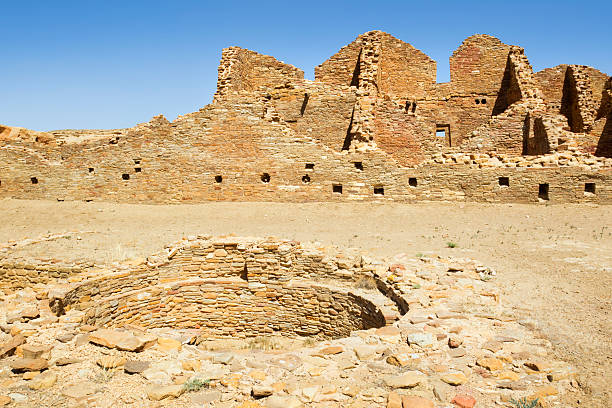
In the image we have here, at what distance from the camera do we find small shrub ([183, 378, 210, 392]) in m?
3.62

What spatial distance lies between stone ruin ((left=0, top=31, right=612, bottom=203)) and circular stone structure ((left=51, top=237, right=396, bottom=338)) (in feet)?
19.8

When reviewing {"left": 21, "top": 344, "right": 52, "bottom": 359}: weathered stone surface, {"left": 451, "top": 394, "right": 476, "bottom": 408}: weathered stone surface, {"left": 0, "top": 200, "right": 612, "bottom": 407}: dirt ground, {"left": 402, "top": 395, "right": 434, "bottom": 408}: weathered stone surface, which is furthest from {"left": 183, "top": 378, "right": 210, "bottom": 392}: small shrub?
{"left": 0, "top": 200, "right": 612, "bottom": 407}: dirt ground

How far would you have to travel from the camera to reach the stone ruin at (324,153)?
43.1 feet

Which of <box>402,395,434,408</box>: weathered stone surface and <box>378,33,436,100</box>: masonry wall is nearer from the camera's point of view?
<box>402,395,434,408</box>: weathered stone surface

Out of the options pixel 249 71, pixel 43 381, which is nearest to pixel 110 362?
pixel 43 381

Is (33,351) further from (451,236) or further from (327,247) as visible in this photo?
(451,236)

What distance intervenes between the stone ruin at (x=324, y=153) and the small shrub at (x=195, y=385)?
10.5 metres

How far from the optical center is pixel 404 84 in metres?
20.5

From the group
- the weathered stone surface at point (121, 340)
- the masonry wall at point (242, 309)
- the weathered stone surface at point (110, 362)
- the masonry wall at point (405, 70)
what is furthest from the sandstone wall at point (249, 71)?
the weathered stone surface at point (110, 362)

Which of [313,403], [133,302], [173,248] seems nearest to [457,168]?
[173,248]

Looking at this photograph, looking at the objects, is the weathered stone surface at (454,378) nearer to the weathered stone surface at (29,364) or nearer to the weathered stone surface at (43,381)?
the weathered stone surface at (43,381)

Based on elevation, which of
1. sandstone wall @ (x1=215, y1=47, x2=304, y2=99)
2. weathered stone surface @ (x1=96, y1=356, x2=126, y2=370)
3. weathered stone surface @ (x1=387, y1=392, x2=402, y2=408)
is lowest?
weathered stone surface @ (x1=387, y1=392, x2=402, y2=408)

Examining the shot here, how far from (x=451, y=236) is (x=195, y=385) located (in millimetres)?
7760

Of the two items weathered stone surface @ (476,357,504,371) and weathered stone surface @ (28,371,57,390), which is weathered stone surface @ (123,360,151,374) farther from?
weathered stone surface @ (476,357,504,371)
